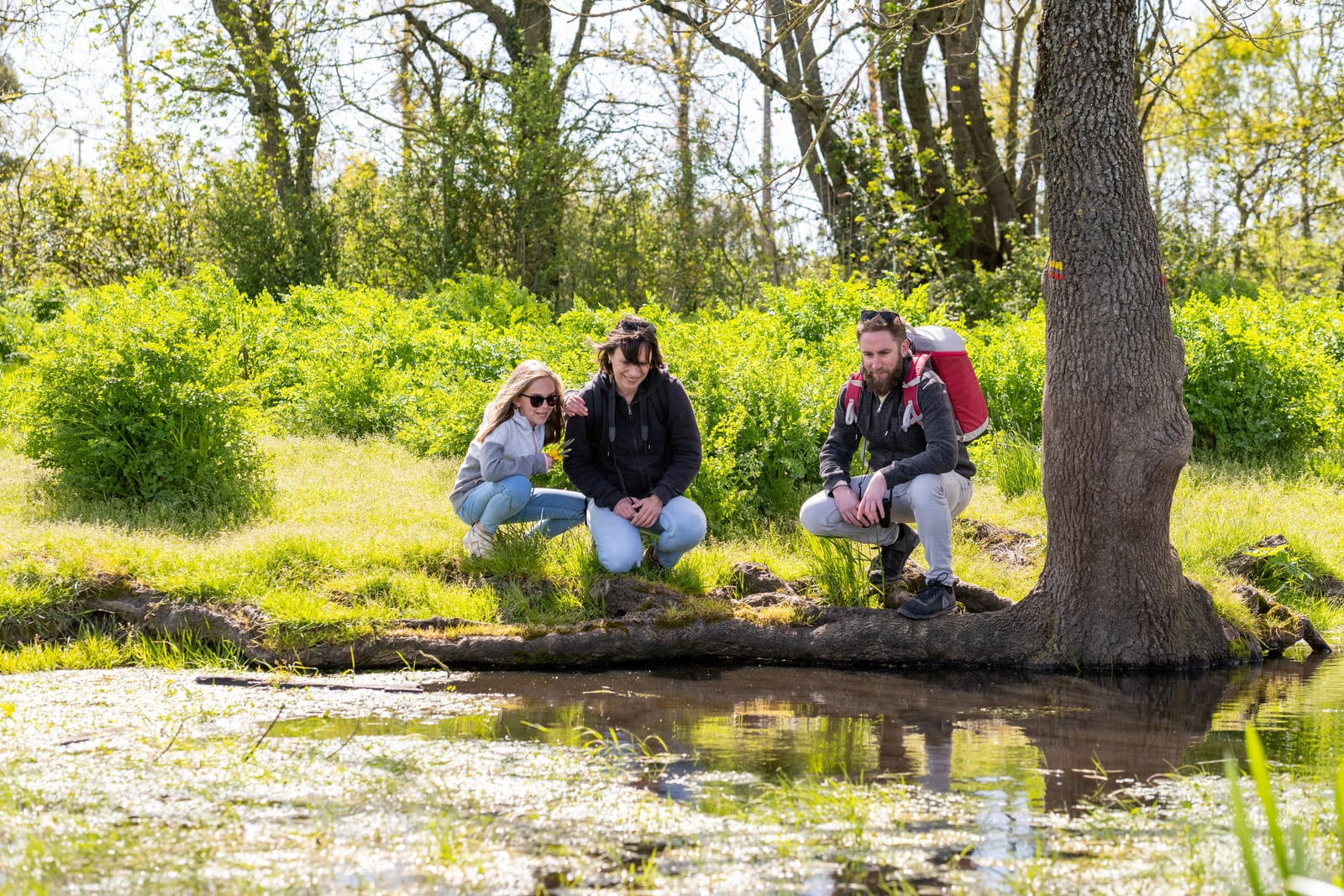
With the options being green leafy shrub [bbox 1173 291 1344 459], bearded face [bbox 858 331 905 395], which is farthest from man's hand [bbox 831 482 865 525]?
green leafy shrub [bbox 1173 291 1344 459]

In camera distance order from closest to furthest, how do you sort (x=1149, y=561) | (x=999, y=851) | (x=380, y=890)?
(x=380, y=890) < (x=999, y=851) < (x=1149, y=561)

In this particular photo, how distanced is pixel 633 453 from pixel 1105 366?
8.70 ft

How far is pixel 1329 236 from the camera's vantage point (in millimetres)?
30812

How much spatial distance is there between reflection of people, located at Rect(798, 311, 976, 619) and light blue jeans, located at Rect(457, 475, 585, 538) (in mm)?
1449

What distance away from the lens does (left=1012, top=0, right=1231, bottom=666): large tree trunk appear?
6391 millimetres

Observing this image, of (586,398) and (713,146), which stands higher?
(713,146)

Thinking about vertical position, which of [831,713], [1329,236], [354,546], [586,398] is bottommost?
[831,713]

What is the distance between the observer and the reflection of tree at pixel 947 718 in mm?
4645

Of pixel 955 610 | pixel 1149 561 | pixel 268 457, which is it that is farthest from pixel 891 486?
pixel 268 457

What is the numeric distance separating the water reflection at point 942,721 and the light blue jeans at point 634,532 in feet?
2.41

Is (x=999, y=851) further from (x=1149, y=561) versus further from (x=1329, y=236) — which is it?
(x=1329, y=236)

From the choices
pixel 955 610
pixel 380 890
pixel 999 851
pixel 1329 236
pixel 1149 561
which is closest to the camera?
pixel 380 890

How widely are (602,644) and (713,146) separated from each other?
15.8 m

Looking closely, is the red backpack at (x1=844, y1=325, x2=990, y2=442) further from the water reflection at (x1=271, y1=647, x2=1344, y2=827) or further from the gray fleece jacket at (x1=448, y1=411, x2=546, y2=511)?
the gray fleece jacket at (x1=448, y1=411, x2=546, y2=511)
